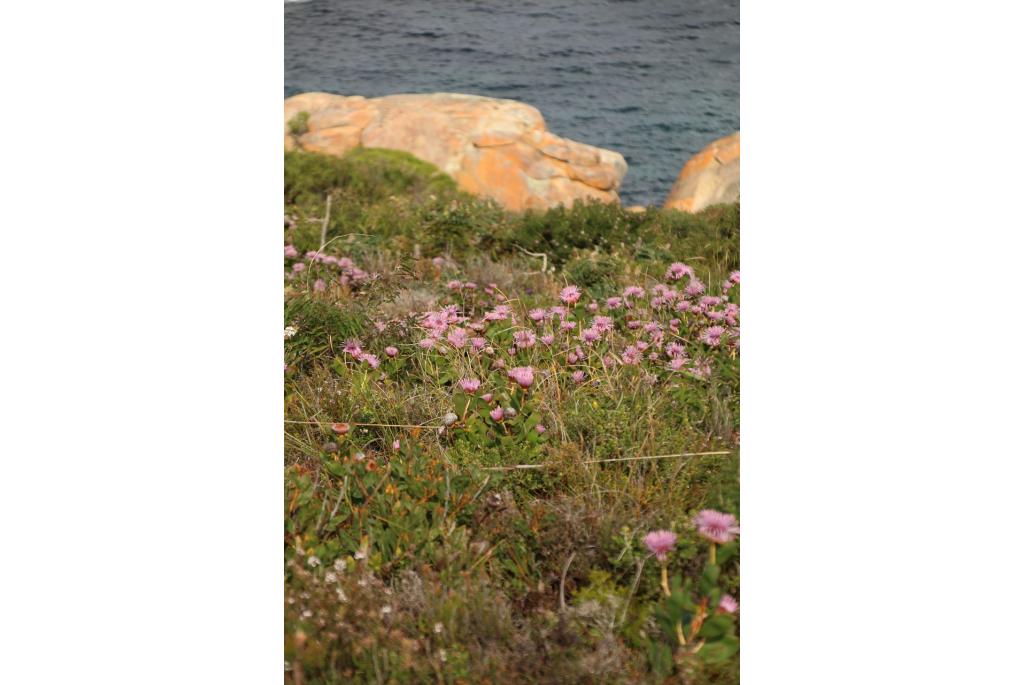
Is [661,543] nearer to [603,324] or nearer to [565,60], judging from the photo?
[603,324]

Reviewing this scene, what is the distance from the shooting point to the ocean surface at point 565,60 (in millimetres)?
3576

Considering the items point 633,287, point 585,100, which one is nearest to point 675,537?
point 633,287

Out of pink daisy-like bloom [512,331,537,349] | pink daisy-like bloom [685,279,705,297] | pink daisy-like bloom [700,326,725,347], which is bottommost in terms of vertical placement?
pink daisy-like bloom [512,331,537,349]

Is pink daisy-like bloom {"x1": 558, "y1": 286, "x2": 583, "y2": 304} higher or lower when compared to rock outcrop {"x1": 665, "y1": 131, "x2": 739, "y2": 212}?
lower

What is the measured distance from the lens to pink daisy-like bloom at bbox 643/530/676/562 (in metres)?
3.10

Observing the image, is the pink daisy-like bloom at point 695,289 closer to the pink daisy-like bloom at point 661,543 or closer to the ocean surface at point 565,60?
the ocean surface at point 565,60

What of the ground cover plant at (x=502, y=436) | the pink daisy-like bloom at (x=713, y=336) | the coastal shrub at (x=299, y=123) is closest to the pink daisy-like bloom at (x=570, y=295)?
the ground cover plant at (x=502, y=436)

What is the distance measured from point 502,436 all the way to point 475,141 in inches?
50.5

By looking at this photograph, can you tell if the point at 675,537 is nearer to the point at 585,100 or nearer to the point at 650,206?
the point at 650,206

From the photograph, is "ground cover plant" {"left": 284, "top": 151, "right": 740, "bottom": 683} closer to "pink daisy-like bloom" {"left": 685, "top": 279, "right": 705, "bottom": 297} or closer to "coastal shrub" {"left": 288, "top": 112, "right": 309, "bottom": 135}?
"pink daisy-like bloom" {"left": 685, "top": 279, "right": 705, "bottom": 297}

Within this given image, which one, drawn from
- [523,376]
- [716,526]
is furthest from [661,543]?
[523,376]

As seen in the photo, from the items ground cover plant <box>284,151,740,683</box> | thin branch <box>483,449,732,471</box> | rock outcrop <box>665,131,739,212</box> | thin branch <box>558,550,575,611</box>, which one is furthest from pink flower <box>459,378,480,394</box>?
rock outcrop <box>665,131,739,212</box>

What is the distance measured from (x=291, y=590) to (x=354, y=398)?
719 millimetres

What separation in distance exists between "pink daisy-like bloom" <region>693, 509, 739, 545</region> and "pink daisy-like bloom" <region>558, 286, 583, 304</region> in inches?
38.8
